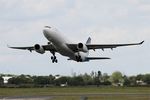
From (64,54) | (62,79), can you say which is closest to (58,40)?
(64,54)

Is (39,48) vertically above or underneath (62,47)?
above

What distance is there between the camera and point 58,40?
68.9 metres

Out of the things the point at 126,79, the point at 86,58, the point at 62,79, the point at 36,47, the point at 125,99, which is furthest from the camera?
the point at 126,79

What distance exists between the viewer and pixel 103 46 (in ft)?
247

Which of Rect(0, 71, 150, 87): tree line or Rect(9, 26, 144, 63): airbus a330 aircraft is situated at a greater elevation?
Rect(0, 71, 150, 87): tree line

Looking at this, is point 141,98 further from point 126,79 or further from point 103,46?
point 126,79

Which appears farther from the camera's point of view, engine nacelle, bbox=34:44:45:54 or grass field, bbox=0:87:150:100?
engine nacelle, bbox=34:44:45:54

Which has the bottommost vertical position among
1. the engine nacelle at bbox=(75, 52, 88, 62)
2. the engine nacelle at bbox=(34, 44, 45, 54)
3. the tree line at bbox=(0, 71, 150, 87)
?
the engine nacelle at bbox=(75, 52, 88, 62)

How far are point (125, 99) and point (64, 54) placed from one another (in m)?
11.5

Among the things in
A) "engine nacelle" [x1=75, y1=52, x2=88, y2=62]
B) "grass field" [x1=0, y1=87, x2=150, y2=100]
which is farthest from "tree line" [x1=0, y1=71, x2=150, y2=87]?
"engine nacelle" [x1=75, y1=52, x2=88, y2=62]

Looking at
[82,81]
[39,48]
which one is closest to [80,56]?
[39,48]

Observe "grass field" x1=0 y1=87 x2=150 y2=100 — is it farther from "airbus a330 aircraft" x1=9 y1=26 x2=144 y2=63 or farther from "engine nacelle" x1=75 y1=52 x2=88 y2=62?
"airbus a330 aircraft" x1=9 y1=26 x2=144 y2=63

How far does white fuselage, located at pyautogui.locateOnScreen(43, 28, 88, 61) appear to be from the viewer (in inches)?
2682

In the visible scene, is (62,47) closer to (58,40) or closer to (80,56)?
(58,40)
